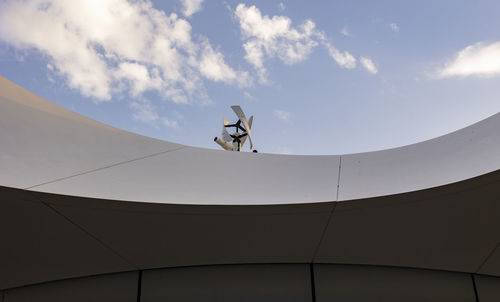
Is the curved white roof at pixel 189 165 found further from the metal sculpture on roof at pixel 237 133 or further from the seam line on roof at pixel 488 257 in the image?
the metal sculpture on roof at pixel 237 133

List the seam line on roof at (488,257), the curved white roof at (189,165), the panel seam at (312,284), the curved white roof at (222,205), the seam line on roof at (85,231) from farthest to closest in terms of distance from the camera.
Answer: the panel seam at (312,284) < the seam line on roof at (488,257) < the curved white roof at (189,165) < the curved white roof at (222,205) < the seam line on roof at (85,231)

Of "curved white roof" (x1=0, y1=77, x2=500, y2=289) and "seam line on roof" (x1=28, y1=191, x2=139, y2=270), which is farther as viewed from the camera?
"curved white roof" (x1=0, y1=77, x2=500, y2=289)

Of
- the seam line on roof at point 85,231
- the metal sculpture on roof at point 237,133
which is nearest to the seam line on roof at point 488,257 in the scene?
the seam line on roof at point 85,231

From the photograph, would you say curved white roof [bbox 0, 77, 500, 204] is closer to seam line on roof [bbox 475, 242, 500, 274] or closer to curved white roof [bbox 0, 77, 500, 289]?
curved white roof [bbox 0, 77, 500, 289]

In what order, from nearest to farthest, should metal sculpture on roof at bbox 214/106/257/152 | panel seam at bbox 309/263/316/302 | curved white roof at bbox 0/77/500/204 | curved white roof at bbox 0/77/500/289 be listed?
curved white roof at bbox 0/77/500/289
curved white roof at bbox 0/77/500/204
panel seam at bbox 309/263/316/302
metal sculpture on roof at bbox 214/106/257/152

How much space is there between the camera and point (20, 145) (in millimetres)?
7250

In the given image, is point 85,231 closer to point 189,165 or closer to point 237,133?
point 189,165

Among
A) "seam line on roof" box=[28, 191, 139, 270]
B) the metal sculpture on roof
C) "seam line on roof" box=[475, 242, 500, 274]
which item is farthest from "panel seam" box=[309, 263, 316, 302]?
the metal sculpture on roof

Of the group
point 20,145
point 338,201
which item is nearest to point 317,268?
point 338,201

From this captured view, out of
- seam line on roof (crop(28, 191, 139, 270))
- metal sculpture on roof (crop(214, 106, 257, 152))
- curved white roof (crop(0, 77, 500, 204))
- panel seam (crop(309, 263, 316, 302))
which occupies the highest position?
metal sculpture on roof (crop(214, 106, 257, 152))

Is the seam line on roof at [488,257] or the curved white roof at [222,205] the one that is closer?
the curved white roof at [222,205]

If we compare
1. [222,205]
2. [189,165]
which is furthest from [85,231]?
[189,165]

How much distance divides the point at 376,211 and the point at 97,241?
5.32 meters

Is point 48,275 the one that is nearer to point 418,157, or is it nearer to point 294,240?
point 294,240
